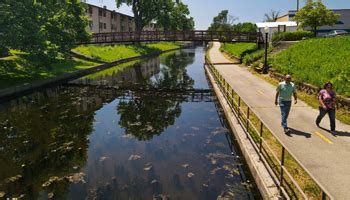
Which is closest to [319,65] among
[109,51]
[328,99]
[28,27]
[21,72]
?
[328,99]

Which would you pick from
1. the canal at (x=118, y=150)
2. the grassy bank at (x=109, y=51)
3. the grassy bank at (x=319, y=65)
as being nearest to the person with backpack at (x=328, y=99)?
the grassy bank at (x=319, y=65)

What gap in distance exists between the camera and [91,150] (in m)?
13.2

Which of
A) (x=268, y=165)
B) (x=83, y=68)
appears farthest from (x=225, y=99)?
(x=83, y=68)

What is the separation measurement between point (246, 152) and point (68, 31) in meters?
33.8

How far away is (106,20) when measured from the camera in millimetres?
87000

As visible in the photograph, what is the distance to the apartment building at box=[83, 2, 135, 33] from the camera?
76.6 metres

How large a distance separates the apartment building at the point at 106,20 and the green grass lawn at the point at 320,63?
4843cm

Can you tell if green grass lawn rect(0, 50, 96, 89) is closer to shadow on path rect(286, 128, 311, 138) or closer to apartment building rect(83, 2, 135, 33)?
shadow on path rect(286, 128, 311, 138)

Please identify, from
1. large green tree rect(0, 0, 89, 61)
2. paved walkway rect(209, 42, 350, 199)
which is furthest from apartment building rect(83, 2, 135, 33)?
paved walkway rect(209, 42, 350, 199)

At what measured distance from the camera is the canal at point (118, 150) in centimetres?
964

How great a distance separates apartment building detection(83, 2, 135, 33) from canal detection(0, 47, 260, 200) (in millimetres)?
51131

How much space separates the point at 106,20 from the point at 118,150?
79592 mm

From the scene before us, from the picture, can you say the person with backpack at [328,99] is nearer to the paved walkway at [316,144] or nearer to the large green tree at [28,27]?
the paved walkway at [316,144]

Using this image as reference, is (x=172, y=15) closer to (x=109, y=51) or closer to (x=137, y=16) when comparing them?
(x=137, y=16)
